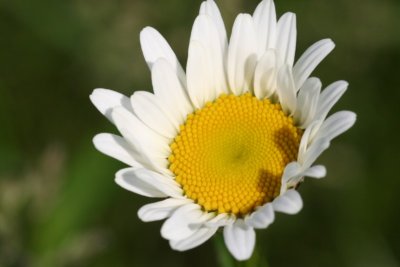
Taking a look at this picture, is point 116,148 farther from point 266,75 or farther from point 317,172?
point 317,172

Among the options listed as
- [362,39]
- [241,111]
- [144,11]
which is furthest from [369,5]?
[241,111]

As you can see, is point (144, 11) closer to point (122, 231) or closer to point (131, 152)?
point (122, 231)

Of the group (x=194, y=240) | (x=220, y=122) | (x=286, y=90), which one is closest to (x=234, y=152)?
(x=220, y=122)

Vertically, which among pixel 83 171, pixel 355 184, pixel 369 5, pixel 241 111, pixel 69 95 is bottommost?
pixel 355 184

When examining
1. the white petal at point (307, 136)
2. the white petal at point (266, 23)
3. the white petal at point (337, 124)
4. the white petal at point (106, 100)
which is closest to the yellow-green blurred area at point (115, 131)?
the white petal at point (106, 100)

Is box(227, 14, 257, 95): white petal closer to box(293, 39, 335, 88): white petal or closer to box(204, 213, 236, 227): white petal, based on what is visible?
box(293, 39, 335, 88): white petal

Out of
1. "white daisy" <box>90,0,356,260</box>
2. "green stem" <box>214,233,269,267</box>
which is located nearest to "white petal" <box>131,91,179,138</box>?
"white daisy" <box>90,0,356,260</box>

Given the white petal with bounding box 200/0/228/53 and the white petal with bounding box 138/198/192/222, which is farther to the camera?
the white petal with bounding box 200/0/228/53
